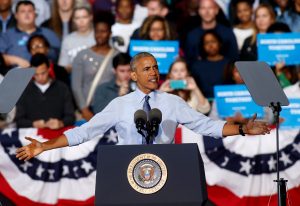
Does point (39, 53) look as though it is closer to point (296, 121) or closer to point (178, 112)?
point (296, 121)

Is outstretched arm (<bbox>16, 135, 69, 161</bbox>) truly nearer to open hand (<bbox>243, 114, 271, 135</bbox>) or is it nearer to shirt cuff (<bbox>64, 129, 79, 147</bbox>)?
shirt cuff (<bbox>64, 129, 79, 147</bbox>)

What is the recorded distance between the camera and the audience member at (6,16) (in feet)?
39.1

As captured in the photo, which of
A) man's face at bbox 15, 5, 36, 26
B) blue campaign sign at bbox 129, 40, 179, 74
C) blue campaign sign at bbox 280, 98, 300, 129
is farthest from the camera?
man's face at bbox 15, 5, 36, 26

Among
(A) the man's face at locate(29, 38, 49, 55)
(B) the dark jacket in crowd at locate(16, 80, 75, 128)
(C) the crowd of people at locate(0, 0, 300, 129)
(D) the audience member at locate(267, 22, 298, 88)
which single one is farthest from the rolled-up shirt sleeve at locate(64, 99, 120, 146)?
(A) the man's face at locate(29, 38, 49, 55)

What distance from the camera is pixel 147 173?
6.43 m

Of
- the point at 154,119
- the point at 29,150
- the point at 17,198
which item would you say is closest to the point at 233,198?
the point at 17,198

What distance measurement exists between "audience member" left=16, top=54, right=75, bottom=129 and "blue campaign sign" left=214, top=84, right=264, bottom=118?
1.64 m

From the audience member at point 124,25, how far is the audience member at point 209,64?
99 cm

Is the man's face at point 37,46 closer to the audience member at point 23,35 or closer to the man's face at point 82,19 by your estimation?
the audience member at point 23,35

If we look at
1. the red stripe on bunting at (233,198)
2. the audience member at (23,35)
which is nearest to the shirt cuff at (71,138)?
the red stripe on bunting at (233,198)

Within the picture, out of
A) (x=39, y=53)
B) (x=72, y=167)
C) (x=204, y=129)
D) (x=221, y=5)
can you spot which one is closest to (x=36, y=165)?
(x=72, y=167)

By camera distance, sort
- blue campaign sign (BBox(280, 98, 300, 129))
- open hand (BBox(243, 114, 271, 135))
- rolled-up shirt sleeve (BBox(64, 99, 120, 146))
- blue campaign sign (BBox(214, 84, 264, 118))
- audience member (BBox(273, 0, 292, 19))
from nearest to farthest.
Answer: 1. open hand (BBox(243, 114, 271, 135))
2. rolled-up shirt sleeve (BBox(64, 99, 120, 146))
3. blue campaign sign (BBox(280, 98, 300, 129))
4. blue campaign sign (BBox(214, 84, 264, 118))
5. audience member (BBox(273, 0, 292, 19))

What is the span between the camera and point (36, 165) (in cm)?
970

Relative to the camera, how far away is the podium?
6.41 m
